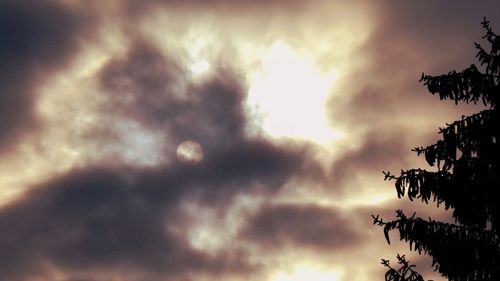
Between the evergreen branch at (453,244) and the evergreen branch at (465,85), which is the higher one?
the evergreen branch at (465,85)

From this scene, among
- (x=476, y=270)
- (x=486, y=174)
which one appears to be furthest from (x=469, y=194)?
(x=476, y=270)

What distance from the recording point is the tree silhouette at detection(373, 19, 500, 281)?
448 inches

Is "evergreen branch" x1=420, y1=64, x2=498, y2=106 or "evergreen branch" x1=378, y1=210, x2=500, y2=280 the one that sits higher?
"evergreen branch" x1=420, y1=64, x2=498, y2=106

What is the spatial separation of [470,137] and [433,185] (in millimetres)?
1171

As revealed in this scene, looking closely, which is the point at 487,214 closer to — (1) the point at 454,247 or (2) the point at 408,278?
(1) the point at 454,247

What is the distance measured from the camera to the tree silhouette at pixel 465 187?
11.4 metres

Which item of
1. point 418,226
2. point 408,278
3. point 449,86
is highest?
point 449,86

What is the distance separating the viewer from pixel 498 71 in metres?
12.0

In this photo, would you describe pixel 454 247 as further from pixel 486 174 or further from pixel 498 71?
pixel 498 71

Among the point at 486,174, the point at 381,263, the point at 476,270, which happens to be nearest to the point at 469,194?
the point at 486,174

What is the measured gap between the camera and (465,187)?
11.5m

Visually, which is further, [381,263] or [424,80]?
[424,80]

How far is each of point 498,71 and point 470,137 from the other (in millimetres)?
1581

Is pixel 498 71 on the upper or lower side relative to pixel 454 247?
upper
